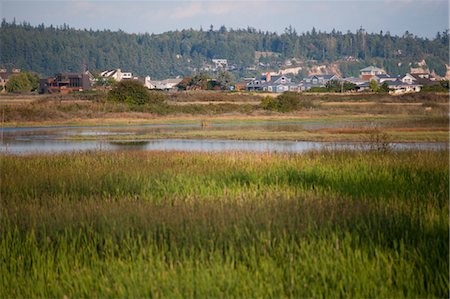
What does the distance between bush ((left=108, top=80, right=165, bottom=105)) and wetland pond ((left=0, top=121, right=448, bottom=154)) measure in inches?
449

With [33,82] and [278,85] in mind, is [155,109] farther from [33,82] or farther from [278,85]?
[278,85]

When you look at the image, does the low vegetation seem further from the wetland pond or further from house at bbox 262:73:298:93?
house at bbox 262:73:298:93

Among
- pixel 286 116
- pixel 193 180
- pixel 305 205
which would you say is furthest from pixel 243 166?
pixel 286 116

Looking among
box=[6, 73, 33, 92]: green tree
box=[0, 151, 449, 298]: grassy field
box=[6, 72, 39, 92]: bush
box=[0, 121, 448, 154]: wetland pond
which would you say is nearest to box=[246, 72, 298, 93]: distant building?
box=[6, 72, 39, 92]: bush

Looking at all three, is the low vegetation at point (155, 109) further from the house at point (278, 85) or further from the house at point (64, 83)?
the house at point (278, 85)

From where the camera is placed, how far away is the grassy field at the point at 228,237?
9.78 m

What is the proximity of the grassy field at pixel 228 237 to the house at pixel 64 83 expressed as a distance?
305 feet

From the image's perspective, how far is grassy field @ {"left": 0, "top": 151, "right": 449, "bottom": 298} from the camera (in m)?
9.78

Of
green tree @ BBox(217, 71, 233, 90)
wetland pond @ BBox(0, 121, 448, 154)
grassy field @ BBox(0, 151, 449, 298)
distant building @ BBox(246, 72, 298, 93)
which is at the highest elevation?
green tree @ BBox(217, 71, 233, 90)

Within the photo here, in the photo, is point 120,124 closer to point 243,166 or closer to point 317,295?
point 243,166

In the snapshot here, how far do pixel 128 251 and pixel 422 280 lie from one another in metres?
4.43

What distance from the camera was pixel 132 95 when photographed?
63.8m

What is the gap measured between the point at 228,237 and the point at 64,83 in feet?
349

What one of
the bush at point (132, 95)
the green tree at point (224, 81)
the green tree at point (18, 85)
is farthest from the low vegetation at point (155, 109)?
the green tree at point (224, 81)
